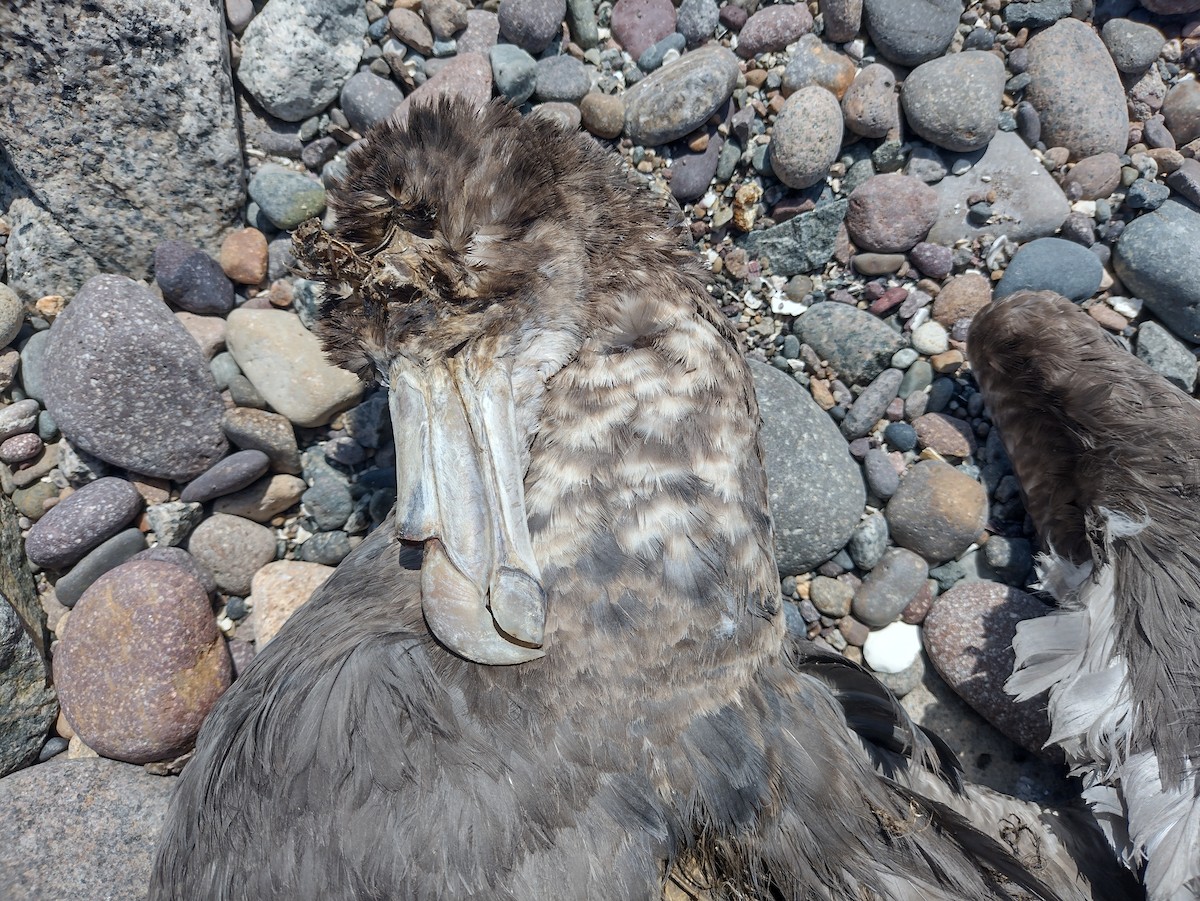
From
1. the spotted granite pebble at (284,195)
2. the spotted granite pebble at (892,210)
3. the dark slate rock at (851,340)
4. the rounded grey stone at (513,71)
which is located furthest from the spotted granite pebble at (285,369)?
the spotted granite pebble at (892,210)

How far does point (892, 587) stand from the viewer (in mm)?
2555

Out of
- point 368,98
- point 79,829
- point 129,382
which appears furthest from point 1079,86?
point 79,829

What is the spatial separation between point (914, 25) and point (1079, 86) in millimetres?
603

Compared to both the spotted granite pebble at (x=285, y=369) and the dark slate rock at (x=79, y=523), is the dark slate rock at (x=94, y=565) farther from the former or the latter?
the spotted granite pebble at (x=285, y=369)

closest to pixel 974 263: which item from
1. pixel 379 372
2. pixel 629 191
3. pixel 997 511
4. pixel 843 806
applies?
pixel 997 511

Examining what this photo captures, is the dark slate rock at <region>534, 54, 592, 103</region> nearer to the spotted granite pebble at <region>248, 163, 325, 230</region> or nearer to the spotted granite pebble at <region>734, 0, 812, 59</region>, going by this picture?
the spotted granite pebble at <region>734, 0, 812, 59</region>

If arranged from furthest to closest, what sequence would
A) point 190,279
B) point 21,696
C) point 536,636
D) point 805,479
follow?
point 190,279 < point 805,479 < point 21,696 < point 536,636

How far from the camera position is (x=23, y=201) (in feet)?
8.18

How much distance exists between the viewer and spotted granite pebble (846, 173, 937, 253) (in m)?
2.57

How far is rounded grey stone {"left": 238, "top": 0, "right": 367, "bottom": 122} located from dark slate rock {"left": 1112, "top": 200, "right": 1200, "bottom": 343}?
2711 millimetres

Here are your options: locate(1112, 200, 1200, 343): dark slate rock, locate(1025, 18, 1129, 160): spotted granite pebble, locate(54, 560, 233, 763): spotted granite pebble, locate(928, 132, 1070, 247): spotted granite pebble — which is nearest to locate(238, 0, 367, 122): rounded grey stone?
locate(54, 560, 233, 763): spotted granite pebble

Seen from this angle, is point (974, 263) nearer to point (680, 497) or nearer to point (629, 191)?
point (629, 191)

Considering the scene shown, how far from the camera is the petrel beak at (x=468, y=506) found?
5.14 feet

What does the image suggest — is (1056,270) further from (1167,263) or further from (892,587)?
(892,587)
